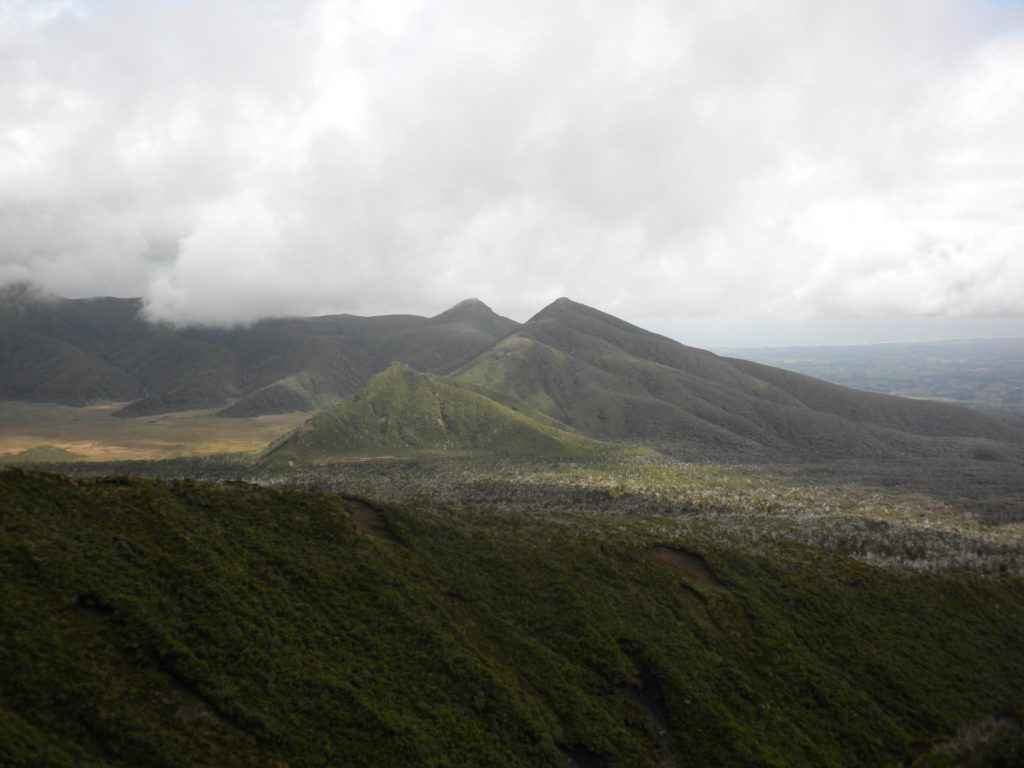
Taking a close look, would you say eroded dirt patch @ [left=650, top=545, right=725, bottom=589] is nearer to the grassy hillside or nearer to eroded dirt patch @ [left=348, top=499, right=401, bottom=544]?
the grassy hillside

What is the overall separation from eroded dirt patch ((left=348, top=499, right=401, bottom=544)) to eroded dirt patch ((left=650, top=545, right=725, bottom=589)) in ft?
104

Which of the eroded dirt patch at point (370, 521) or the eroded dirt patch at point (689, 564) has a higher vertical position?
the eroded dirt patch at point (370, 521)

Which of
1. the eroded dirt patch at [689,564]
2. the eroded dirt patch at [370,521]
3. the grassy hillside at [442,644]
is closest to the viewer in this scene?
the grassy hillside at [442,644]

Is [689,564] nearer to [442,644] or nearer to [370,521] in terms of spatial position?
[442,644]

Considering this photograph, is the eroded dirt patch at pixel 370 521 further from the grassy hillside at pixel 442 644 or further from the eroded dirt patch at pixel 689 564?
the eroded dirt patch at pixel 689 564

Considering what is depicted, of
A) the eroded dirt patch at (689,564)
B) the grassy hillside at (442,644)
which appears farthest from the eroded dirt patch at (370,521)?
the eroded dirt patch at (689,564)

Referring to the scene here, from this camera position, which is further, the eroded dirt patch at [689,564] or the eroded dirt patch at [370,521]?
the eroded dirt patch at [689,564]

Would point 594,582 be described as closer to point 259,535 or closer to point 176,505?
point 259,535

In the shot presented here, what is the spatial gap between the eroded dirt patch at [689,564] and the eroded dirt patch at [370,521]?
3157cm

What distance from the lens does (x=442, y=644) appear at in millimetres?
44594

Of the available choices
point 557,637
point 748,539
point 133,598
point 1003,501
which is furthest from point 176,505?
point 1003,501

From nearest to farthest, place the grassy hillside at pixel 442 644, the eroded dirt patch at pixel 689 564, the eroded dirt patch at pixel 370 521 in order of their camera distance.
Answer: the grassy hillside at pixel 442 644 → the eroded dirt patch at pixel 370 521 → the eroded dirt patch at pixel 689 564

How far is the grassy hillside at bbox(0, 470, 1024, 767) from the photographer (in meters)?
30.8

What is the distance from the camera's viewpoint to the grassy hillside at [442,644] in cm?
3077
